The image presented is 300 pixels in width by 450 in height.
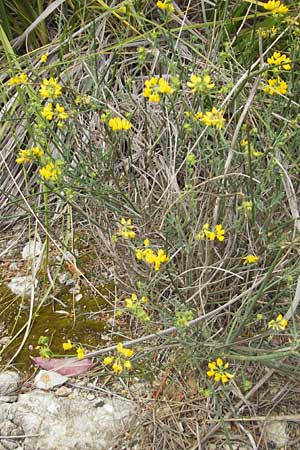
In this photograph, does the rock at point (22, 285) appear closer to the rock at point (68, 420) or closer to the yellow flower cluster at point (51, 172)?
the rock at point (68, 420)

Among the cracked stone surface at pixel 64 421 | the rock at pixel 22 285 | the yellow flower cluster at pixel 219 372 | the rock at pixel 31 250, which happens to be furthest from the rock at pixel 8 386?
the yellow flower cluster at pixel 219 372

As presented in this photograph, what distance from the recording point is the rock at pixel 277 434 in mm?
1312

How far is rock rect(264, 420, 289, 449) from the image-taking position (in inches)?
51.7

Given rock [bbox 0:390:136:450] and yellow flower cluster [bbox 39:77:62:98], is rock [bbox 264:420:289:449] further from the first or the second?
yellow flower cluster [bbox 39:77:62:98]

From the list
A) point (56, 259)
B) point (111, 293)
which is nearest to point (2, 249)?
point (56, 259)

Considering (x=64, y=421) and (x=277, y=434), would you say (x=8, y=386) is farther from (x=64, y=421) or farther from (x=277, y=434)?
(x=277, y=434)

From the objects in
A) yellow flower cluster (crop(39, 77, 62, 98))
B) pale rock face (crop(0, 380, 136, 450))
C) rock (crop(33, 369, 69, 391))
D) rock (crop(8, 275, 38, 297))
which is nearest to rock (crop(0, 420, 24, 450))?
pale rock face (crop(0, 380, 136, 450))

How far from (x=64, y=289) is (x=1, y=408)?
1.23ft

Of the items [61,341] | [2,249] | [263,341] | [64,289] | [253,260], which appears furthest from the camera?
[2,249]

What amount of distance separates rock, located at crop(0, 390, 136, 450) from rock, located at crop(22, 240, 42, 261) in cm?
44

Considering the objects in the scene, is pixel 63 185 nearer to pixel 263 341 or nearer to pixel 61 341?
pixel 61 341

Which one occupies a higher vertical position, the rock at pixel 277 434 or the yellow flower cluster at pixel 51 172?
the yellow flower cluster at pixel 51 172

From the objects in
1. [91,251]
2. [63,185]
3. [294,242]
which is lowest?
[91,251]

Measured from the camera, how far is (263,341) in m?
1.34
